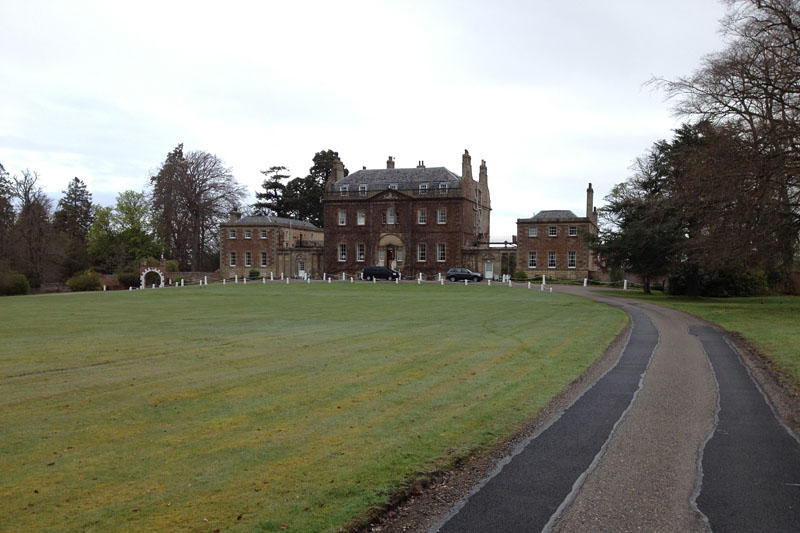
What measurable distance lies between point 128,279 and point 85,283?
541 centimetres

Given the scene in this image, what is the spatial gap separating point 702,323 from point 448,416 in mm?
20035

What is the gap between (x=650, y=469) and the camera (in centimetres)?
754

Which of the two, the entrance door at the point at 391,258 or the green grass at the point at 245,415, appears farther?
the entrance door at the point at 391,258

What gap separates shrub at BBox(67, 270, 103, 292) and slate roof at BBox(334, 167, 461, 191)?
28419mm

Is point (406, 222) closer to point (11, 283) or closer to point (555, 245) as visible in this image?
point (555, 245)

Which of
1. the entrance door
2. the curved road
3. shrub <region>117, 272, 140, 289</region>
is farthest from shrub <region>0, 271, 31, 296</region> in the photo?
the curved road

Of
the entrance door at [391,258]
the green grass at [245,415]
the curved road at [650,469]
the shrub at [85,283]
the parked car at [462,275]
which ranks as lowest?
the curved road at [650,469]

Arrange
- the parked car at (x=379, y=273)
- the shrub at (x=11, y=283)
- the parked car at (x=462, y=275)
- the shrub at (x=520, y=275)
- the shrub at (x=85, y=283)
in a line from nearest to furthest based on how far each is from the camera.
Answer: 1. the shrub at (x=11, y=283)
2. the shrub at (x=85, y=283)
3. the parked car at (x=462, y=275)
4. the shrub at (x=520, y=275)
5. the parked car at (x=379, y=273)

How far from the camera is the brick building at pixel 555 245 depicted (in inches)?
Result: 2731

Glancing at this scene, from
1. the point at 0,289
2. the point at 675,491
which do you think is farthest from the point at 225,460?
the point at 0,289

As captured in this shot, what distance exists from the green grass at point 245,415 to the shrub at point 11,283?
40.3 meters

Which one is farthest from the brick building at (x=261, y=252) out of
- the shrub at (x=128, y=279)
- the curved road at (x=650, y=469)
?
the curved road at (x=650, y=469)

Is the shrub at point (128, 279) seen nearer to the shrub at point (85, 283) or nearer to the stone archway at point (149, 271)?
the stone archway at point (149, 271)

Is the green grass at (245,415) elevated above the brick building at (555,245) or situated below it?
below
